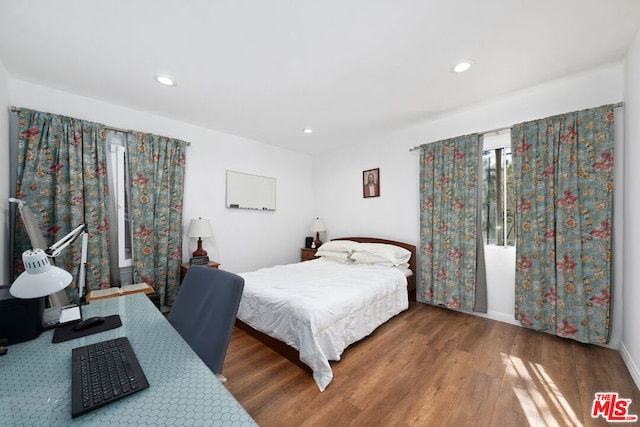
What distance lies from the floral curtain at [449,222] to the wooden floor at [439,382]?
0.63m

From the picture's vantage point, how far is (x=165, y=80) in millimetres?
2373

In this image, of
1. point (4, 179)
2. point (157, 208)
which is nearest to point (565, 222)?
point (157, 208)

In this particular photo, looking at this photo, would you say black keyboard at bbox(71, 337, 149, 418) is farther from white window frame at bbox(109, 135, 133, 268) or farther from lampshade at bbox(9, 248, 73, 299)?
white window frame at bbox(109, 135, 133, 268)

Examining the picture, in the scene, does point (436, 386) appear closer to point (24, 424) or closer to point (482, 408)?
point (482, 408)

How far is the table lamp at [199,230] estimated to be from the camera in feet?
10.6

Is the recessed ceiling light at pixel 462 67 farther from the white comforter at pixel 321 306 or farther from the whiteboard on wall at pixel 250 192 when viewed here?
the whiteboard on wall at pixel 250 192

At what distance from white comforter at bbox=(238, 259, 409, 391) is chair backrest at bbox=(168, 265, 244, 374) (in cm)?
87

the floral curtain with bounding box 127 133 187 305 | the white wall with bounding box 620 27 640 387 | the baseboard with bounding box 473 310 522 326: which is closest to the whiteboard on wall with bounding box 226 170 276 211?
the floral curtain with bounding box 127 133 187 305

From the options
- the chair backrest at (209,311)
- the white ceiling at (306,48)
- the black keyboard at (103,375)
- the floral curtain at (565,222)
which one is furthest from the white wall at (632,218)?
the black keyboard at (103,375)

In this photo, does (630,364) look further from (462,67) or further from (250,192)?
(250,192)

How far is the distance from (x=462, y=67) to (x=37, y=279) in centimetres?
298

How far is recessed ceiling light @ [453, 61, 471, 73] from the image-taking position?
2.14 meters

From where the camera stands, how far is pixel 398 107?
9.83 feet

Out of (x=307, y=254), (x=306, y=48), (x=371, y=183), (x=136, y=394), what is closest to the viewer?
(x=136, y=394)
